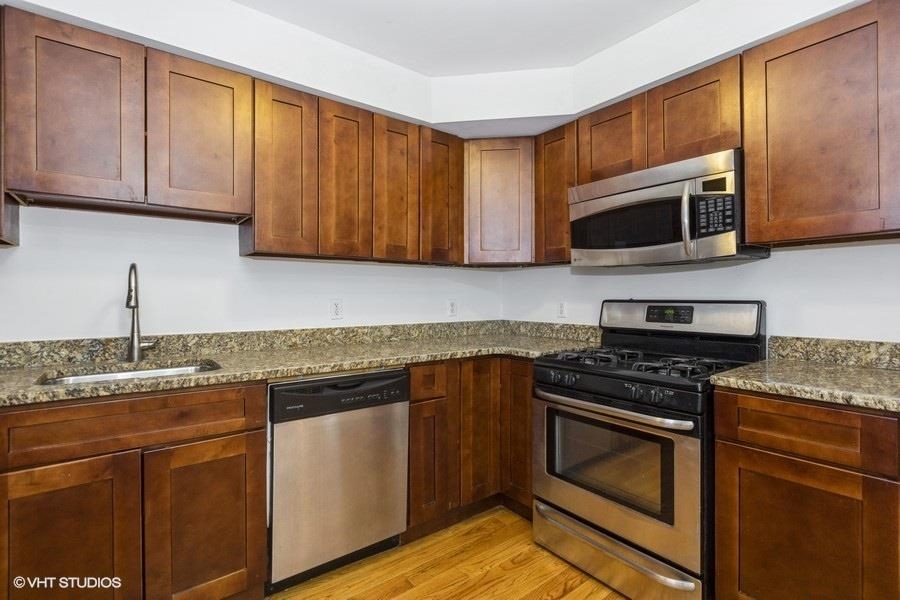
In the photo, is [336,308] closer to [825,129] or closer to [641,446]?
[641,446]

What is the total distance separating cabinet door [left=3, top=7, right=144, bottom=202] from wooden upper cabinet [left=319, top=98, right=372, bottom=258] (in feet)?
2.42

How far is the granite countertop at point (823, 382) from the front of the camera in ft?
4.25

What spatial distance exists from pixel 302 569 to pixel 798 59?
2.77 m

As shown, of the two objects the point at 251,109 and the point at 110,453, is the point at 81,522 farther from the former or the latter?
the point at 251,109

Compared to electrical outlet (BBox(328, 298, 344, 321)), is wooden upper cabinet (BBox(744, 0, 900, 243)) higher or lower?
higher

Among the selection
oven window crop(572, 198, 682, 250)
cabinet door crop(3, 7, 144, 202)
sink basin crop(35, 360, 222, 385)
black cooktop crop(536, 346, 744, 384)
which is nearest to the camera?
cabinet door crop(3, 7, 144, 202)

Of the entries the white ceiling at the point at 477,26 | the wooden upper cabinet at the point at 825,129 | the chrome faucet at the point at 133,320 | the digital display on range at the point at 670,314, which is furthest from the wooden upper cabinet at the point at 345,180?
the wooden upper cabinet at the point at 825,129

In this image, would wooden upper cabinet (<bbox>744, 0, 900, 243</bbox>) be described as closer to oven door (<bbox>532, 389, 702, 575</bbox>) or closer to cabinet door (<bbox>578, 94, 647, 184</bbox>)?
cabinet door (<bbox>578, 94, 647, 184</bbox>)

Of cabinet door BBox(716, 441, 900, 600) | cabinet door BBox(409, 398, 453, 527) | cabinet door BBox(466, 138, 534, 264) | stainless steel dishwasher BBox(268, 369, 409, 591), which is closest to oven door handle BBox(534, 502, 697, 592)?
cabinet door BBox(716, 441, 900, 600)

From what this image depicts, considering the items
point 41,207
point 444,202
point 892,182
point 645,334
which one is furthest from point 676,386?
point 41,207

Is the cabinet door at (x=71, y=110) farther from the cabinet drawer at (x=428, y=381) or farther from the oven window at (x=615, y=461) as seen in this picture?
the oven window at (x=615, y=461)

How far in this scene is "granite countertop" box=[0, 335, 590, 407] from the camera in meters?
1.39

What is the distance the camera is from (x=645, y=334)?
2.38 m

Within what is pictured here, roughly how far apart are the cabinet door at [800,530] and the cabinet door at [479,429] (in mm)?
1134
